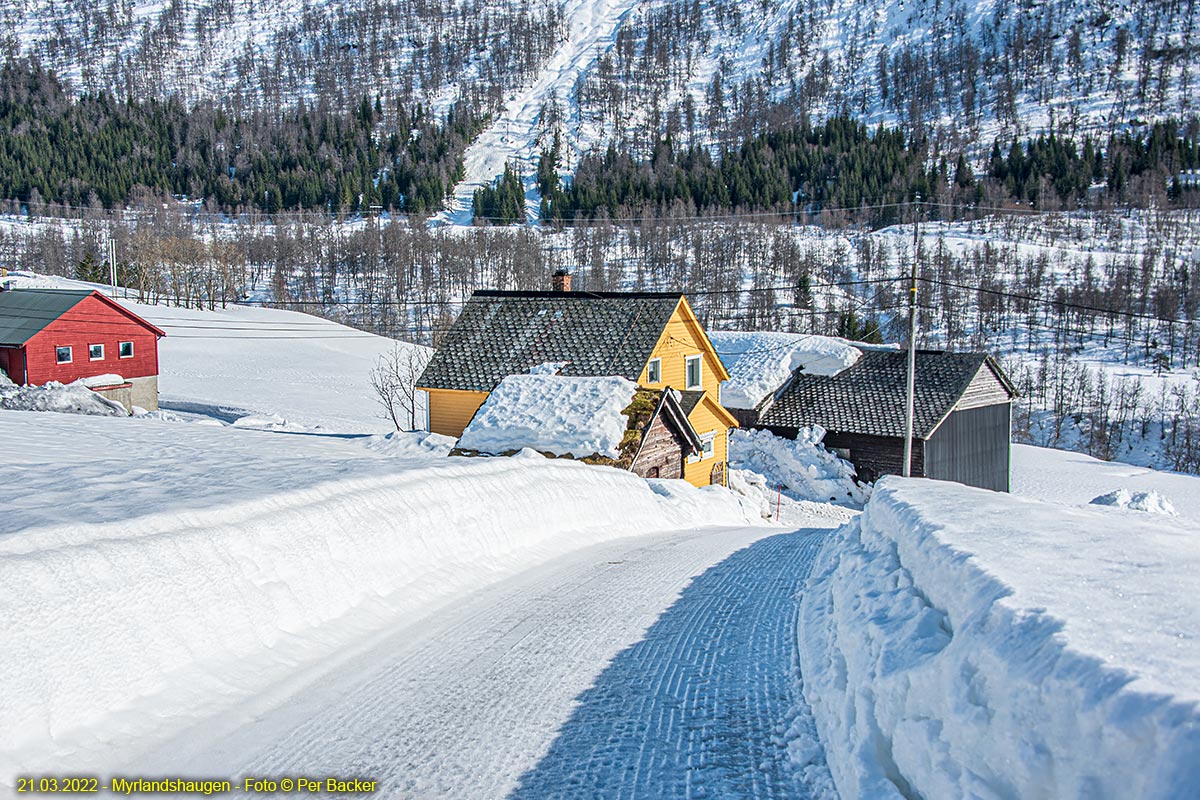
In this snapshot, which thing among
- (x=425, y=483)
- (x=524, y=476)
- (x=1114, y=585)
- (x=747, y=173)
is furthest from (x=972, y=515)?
(x=747, y=173)

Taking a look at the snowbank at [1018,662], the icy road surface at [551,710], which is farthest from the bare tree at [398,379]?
the snowbank at [1018,662]

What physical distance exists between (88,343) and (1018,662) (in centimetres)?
4349

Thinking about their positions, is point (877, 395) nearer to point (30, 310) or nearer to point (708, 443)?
point (708, 443)

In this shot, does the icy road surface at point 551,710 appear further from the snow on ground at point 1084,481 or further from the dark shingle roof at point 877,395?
the snow on ground at point 1084,481

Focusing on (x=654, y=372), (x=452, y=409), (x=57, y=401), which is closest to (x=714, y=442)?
(x=654, y=372)

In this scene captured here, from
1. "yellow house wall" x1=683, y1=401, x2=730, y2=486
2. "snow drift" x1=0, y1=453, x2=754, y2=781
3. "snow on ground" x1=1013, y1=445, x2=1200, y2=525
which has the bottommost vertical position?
"snow on ground" x1=1013, y1=445, x2=1200, y2=525

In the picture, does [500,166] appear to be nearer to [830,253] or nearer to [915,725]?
[830,253]

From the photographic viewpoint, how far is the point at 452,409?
2536 cm

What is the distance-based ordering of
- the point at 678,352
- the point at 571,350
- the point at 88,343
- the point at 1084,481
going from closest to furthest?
the point at 571,350 → the point at 678,352 → the point at 1084,481 → the point at 88,343

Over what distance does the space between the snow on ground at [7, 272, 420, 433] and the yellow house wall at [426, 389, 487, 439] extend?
469 inches

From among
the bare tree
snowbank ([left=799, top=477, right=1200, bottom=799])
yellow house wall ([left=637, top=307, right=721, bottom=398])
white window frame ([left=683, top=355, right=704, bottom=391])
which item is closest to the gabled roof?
the bare tree

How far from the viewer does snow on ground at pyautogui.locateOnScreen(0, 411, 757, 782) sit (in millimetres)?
4957

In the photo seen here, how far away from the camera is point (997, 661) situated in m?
3.12

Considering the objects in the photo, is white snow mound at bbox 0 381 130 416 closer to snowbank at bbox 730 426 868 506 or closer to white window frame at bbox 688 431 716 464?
white window frame at bbox 688 431 716 464
